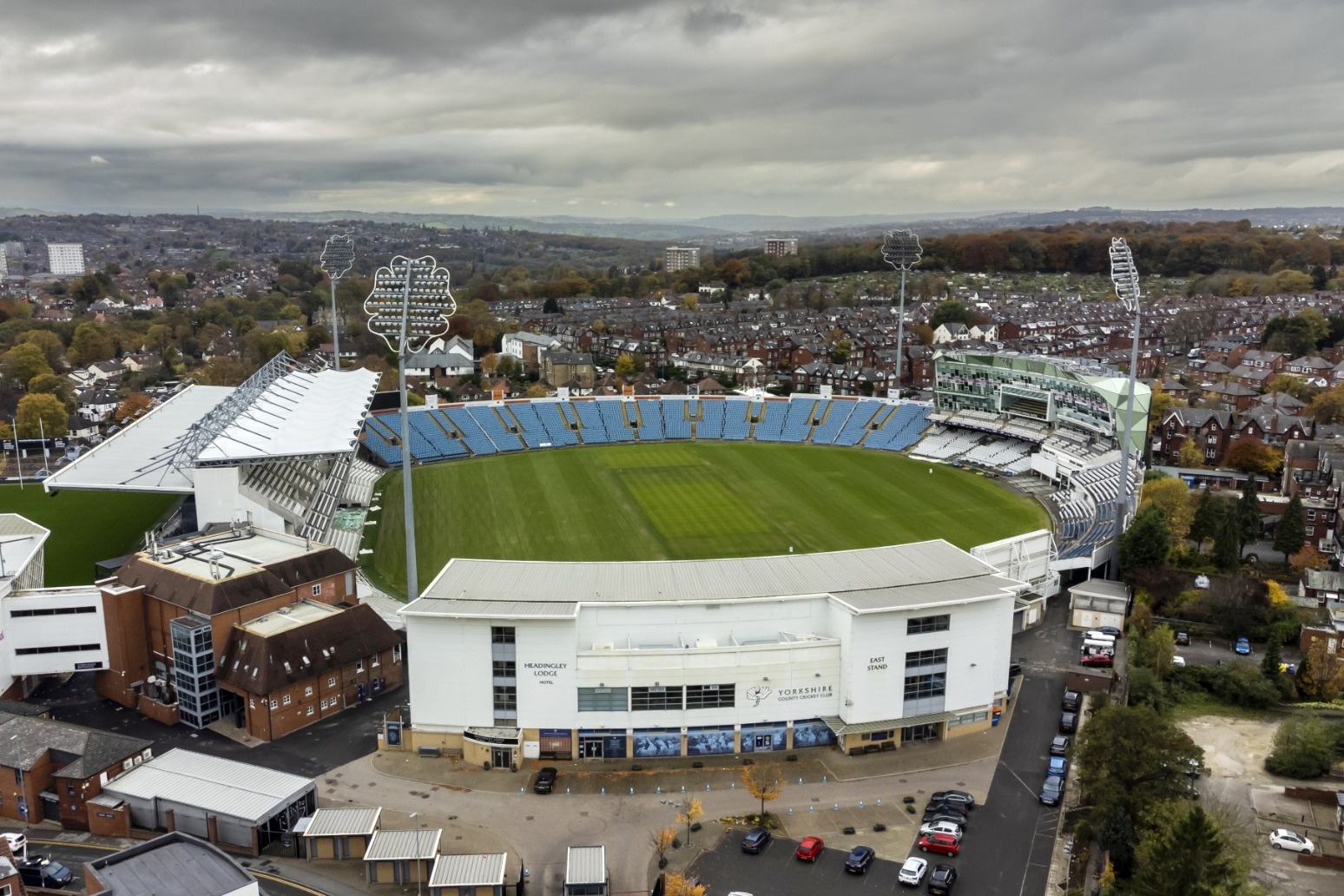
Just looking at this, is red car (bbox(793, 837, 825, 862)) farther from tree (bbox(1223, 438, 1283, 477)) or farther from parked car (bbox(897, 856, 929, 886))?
tree (bbox(1223, 438, 1283, 477))

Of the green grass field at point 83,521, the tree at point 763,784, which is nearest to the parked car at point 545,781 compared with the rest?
the tree at point 763,784

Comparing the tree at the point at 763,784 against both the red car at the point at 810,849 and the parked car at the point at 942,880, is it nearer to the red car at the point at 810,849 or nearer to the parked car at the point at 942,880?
the red car at the point at 810,849

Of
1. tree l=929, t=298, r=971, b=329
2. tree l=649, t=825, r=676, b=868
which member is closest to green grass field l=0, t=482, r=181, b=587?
tree l=649, t=825, r=676, b=868

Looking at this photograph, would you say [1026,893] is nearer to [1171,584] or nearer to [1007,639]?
[1007,639]

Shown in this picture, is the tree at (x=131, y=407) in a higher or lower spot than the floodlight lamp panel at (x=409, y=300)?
lower

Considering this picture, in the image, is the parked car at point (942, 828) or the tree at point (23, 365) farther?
the tree at point (23, 365)

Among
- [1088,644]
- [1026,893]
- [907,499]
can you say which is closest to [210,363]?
[907,499]
